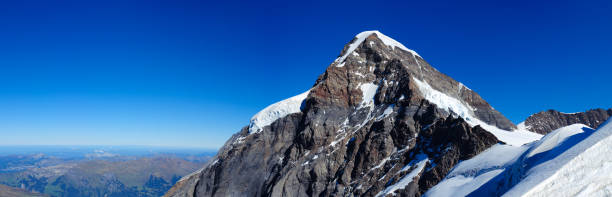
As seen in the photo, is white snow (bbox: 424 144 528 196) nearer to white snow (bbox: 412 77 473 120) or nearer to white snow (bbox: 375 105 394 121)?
white snow (bbox: 375 105 394 121)

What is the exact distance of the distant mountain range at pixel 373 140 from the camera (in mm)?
46456

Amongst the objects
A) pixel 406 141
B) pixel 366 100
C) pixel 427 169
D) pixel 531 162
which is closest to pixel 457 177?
pixel 427 169

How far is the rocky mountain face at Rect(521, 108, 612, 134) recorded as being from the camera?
4215 inches

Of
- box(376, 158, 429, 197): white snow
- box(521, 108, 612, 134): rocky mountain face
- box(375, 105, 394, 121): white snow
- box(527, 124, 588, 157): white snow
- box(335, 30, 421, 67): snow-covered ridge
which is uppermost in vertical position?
box(335, 30, 421, 67): snow-covered ridge

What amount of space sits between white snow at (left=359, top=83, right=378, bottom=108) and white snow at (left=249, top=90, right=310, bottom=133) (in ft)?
46.5

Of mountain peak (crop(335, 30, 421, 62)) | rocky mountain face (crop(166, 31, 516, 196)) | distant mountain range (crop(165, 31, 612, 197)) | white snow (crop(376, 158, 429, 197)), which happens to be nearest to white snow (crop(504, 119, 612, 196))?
distant mountain range (crop(165, 31, 612, 197))

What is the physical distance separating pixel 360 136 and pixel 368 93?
46.6 feet

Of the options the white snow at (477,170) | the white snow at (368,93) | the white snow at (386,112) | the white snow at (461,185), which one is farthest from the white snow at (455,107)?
the white snow at (461,185)

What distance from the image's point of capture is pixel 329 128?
234 ft

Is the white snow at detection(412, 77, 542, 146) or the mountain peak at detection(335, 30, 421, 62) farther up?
the mountain peak at detection(335, 30, 421, 62)

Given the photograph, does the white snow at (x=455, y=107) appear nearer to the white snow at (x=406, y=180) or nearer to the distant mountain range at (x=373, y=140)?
the distant mountain range at (x=373, y=140)

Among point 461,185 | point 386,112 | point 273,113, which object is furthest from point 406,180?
point 273,113

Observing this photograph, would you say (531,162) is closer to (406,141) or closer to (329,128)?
(406,141)

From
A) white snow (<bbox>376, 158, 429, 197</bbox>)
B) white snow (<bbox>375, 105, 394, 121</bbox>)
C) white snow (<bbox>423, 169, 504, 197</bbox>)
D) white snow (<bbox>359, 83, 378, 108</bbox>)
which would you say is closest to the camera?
white snow (<bbox>423, 169, 504, 197</bbox>)
